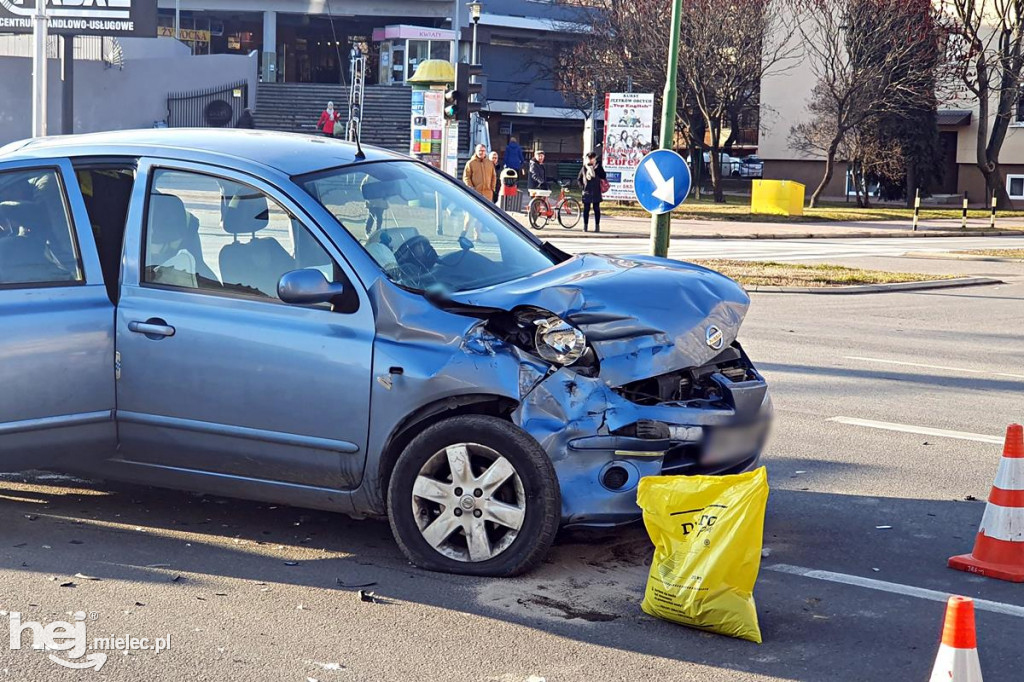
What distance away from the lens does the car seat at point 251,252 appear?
5.48 metres

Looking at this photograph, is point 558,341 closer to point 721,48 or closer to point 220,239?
point 220,239

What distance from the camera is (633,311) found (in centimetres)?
529

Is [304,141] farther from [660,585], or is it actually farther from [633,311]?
[660,585]

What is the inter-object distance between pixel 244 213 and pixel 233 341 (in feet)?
1.96

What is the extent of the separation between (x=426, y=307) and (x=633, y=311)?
0.84 meters

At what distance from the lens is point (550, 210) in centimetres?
2923

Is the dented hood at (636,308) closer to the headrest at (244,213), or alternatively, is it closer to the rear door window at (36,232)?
the headrest at (244,213)

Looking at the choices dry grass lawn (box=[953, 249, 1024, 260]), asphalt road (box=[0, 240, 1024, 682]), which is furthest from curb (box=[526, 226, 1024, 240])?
asphalt road (box=[0, 240, 1024, 682])

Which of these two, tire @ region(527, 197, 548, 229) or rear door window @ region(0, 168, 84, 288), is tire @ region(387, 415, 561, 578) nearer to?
rear door window @ region(0, 168, 84, 288)

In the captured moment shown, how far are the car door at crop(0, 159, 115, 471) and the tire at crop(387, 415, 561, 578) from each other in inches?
56.1

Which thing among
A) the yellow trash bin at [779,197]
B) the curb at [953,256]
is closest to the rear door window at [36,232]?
the curb at [953,256]

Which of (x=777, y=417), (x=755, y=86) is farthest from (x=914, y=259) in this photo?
(x=755, y=86)

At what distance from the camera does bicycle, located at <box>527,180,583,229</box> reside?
2914 cm

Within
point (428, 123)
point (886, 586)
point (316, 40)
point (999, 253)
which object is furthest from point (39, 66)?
point (316, 40)
